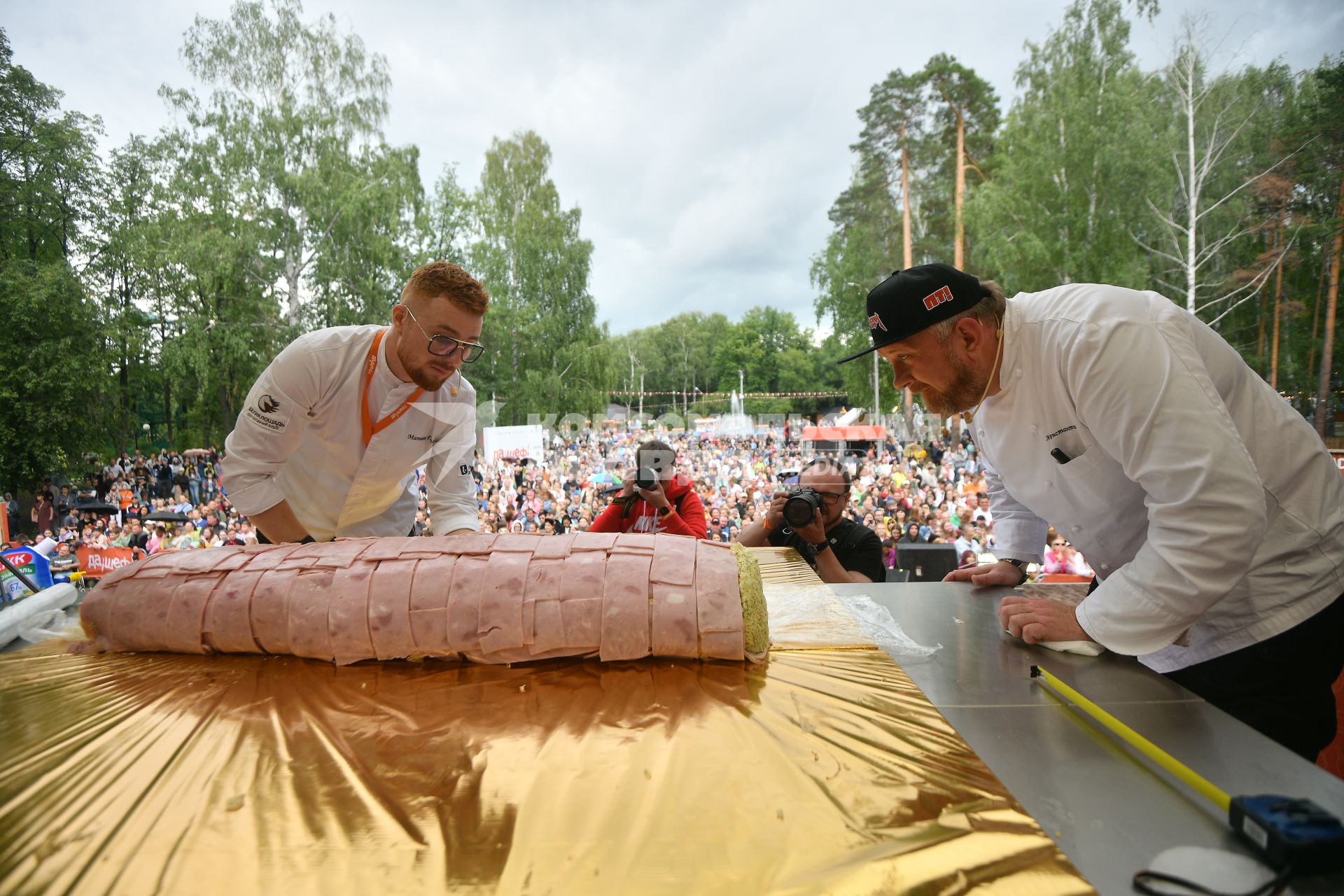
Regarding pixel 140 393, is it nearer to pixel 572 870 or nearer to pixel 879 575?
pixel 879 575

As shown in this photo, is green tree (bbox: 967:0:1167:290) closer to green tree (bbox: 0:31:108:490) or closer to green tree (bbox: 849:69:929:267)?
green tree (bbox: 849:69:929:267)

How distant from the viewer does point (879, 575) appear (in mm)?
3477

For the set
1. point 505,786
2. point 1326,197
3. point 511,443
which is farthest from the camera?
point 511,443

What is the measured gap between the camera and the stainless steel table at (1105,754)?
0.76m

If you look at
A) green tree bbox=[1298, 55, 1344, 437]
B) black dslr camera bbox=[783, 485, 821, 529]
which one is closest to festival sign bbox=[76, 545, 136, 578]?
black dslr camera bbox=[783, 485, 821, 529]

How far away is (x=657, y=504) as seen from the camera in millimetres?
3553

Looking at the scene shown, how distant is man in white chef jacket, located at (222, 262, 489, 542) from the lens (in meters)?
2.23

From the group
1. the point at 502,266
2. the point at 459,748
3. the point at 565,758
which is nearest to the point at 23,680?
the point at 459,748

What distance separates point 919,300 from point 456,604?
1287mm

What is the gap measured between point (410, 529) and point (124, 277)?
1597cm

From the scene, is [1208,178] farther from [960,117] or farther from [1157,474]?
[1157,474]

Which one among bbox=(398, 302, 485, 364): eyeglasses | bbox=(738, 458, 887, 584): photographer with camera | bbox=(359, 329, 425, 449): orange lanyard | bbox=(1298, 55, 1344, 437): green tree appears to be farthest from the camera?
bbox=(1298, 55, 1344, 437): green tree

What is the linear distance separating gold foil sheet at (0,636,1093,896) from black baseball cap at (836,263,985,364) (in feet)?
2.72

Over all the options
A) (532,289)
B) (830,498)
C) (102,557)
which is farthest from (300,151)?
(830,498)
